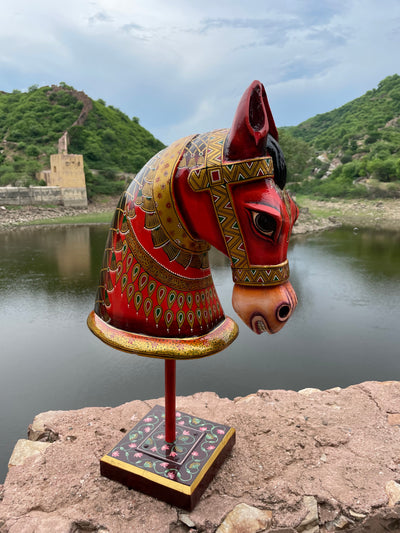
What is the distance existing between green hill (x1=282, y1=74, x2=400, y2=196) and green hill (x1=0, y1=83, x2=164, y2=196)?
1535 cm

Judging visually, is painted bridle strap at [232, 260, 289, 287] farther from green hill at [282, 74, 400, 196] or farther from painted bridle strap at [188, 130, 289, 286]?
green hill at [282, 74, 400, 196]

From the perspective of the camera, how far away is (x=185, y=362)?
495 centimetres

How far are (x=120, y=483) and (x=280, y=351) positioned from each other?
11.4 feet

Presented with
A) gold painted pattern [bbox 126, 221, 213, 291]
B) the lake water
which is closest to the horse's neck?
gold painted pattern [bbox 126, 221, 213, 291]

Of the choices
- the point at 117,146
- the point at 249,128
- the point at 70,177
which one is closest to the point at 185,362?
the point at 249,128

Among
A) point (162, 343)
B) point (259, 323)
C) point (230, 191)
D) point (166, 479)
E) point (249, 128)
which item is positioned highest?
point (249, 128)

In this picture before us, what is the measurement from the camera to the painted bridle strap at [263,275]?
1.47 m

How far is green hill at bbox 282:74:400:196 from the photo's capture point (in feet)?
88.9

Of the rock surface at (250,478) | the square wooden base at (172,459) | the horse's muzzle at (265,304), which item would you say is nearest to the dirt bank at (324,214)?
the rock surface at (250,478)

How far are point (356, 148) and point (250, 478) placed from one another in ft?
150

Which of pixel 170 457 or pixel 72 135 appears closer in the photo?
pixel 170 457

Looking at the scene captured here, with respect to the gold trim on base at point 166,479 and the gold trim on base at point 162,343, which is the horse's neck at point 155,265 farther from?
the gold trim on base at point 166,479

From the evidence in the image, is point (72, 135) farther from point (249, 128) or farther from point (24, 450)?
point (249, 128)

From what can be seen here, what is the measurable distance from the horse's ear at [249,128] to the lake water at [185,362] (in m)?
3.29
